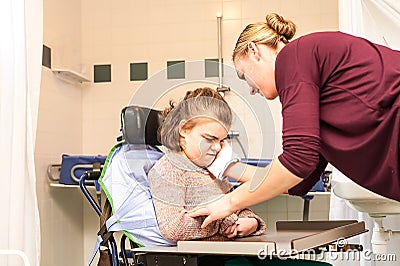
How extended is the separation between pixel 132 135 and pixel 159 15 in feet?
5.85

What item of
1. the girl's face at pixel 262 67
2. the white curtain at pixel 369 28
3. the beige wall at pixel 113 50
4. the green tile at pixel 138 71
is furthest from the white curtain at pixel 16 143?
the green tile at pixel 138 71

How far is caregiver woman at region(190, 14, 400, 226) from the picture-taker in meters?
1.28

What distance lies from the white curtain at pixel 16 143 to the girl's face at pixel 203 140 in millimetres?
671

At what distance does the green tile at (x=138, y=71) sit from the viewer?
129 inches

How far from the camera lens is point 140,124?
1.64 metres

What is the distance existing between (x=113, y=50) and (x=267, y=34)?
6.50ft

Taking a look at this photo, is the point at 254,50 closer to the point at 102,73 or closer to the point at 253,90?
the point at 253,90

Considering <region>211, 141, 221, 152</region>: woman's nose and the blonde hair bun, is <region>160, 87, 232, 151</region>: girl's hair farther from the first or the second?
the blonde hair bun

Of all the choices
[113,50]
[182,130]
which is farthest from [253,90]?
[113,50]

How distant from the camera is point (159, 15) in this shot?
3301 mm

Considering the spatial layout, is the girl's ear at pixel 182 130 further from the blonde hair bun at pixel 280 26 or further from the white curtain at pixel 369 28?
the white curtain at pixel 369 28

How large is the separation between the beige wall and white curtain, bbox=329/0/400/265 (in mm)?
862

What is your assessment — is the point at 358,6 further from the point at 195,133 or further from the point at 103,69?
the point at 103,69

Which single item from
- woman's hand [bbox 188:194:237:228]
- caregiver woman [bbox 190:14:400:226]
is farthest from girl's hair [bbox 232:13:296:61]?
woman's hand [bbox 188:194:237:228]
